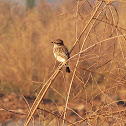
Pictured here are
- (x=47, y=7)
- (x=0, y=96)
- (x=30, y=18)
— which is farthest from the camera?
(x=47, y=7)

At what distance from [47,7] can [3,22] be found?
2.16 meters

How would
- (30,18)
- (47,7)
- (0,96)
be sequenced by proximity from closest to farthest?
(0,96) → (30,18) → (47,7)

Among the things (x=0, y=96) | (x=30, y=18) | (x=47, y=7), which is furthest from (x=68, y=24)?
(x=0, y=96)

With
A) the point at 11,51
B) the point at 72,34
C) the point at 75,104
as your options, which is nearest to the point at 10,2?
the point at 11,51

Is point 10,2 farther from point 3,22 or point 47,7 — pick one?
point 47,7

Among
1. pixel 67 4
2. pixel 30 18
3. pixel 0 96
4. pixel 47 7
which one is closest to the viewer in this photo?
pixel 0 96

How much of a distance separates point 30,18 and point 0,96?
2760mm

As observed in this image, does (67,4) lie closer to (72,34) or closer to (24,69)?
(72,34)

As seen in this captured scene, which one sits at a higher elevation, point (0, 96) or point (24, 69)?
point (24, 69)

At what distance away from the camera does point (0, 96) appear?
9.19 metres

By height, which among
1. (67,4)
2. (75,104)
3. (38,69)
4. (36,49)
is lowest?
(75,104)

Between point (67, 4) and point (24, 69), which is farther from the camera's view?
point (67, 4)

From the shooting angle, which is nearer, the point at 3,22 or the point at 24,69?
the point at 24,69

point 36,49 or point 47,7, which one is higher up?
point 47,7
